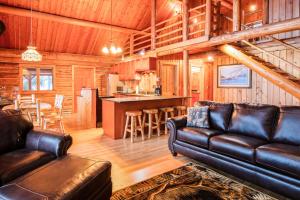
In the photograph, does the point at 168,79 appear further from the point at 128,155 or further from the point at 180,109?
the point at 128,155

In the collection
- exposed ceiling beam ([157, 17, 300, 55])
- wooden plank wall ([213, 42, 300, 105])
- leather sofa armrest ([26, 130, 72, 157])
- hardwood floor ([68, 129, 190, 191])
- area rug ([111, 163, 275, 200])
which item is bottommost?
area rug ([111, 163, 275, 200])

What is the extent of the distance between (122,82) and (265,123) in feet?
24.7

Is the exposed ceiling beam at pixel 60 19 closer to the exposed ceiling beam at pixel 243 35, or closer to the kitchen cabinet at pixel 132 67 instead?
the kitchen cabinet at pixel 132 67

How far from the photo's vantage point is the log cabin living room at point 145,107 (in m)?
2.29

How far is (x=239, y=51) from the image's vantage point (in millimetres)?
5496

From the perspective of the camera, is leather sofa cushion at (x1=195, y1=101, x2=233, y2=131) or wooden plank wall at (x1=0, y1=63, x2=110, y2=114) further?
wooden plank wall at (x1=0, y1=63, x2=110, y2=114)

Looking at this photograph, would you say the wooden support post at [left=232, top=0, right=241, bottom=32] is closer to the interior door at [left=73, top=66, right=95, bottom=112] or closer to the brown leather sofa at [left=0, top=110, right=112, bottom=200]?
the brown leather sofa at [left=0, top=110, right=112, bottom=200]

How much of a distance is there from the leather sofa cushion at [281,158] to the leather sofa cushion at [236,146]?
10cm

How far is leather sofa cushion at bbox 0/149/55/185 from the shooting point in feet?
6.19

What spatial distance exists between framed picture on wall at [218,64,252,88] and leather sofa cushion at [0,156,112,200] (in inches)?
240

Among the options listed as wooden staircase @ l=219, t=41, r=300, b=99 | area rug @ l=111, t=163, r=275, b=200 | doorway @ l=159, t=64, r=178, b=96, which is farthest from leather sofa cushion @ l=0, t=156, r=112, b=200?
doorway @ l=159, t=64, r=178, b=96

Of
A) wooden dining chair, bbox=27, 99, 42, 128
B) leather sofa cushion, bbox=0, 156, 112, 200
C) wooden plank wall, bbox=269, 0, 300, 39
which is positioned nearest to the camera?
leather sofa cushion, bbox=0, 156, 112, 200

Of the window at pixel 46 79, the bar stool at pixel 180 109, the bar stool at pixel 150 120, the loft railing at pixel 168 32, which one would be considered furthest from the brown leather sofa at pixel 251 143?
the window at pixel 46 79

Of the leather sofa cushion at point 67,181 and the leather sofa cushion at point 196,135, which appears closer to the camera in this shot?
the leather sofa cushion at point 67,181
